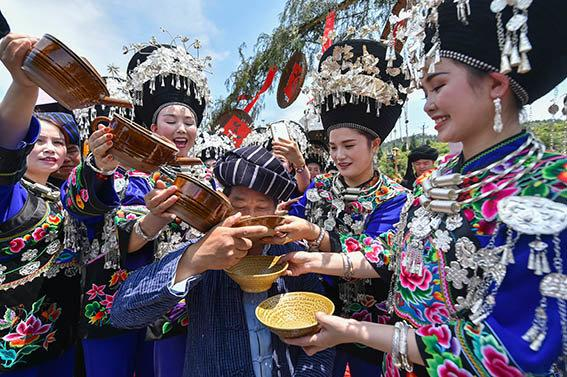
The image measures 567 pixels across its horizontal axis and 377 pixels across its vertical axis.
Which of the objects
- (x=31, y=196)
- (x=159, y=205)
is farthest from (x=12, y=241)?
(x=159, y=205)

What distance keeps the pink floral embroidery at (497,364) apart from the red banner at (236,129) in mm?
6406

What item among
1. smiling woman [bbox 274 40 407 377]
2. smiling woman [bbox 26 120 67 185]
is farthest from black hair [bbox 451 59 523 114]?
smiling woman [bbox 26 120 67 185]

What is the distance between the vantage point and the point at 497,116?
45.6 inches

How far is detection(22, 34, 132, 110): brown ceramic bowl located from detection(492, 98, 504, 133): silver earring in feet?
5.48

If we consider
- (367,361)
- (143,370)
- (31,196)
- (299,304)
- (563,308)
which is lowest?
(143,370)

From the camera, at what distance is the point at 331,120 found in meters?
2.64

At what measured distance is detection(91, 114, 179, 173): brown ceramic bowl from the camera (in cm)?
162

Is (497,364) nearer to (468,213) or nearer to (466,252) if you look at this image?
(466,252)

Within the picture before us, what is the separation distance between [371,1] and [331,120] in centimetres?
733

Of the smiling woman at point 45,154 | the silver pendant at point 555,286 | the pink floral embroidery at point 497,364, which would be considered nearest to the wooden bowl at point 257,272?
the pink floral embroidery at point 497,364

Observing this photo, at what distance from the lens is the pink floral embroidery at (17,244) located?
6.27ft

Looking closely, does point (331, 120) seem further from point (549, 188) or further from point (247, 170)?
point (549, 188)

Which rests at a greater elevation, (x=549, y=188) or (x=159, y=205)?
(x=549, y=188)

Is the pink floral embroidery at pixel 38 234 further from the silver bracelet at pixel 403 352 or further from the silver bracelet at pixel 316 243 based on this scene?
the silver bracelet at pixel 403 352
